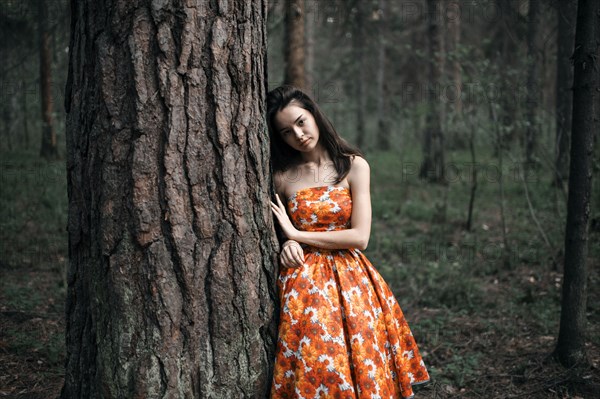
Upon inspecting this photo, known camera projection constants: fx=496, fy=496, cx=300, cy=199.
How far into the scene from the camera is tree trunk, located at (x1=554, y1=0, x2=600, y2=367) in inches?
119

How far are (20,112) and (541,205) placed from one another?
886 centimetres

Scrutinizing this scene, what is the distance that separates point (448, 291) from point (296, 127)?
2.77 m

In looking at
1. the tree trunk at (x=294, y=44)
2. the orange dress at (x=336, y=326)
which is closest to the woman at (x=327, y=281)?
the orange dress at (x=336, y=326)

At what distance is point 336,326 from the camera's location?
2.38 meters

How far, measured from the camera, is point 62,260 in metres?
5.29

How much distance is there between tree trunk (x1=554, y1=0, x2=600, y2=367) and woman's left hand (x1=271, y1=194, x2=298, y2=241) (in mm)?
1893

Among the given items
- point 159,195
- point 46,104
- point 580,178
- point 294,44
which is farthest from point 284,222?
point 46,104

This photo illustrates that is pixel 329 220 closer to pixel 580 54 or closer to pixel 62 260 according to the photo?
pixel 580 54

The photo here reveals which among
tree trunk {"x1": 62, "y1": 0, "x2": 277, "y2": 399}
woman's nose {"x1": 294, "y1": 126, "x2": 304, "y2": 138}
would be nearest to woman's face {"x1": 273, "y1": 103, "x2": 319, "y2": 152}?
woman's nose {"x1": 294, "y1": 126, "x2": 304, "y2": 138}

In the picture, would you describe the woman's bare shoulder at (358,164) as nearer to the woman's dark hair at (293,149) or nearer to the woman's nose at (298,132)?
the woman's dark hair at (293,149)

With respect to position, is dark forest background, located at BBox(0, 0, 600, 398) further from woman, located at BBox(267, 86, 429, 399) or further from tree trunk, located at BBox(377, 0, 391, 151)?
tree trunk, located at BBox(377, 0, 391, 151)

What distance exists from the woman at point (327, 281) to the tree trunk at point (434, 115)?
6.45m

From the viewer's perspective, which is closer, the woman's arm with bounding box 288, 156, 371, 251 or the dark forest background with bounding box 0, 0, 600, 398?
the woman's arm with bounding box 288, 156, 371, 251

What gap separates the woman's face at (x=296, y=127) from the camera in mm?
2639
